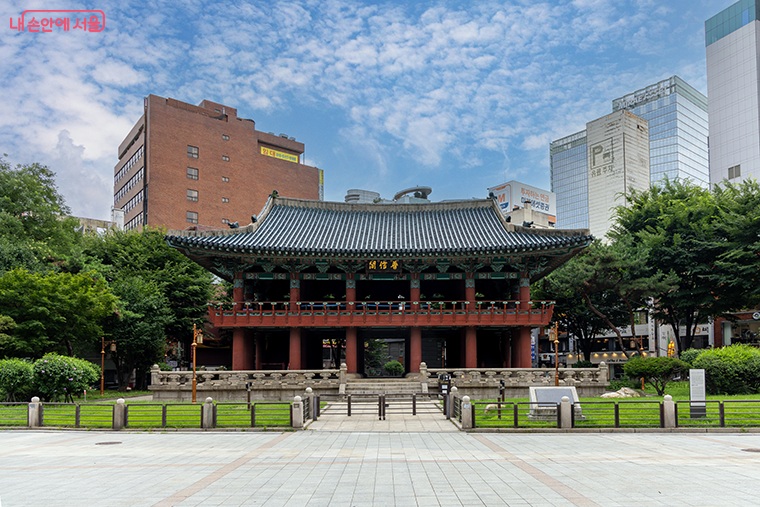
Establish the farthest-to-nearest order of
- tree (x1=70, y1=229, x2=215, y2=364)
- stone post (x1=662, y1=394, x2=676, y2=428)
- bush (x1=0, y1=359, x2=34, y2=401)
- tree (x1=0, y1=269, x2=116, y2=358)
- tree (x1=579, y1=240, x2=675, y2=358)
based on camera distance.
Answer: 1. tree (x1=70, y1=229, x2=215, y2=364)
2. tree (x1=579, y1=240, x2=675, y2=358)
3. tree (x1=0, y1=269, x2=116, y2=358)
4. bush (x1=0, y1=359, x2=34, y2=401)
5. stone post (x1=662, y1=394, x2=676, y2=428)

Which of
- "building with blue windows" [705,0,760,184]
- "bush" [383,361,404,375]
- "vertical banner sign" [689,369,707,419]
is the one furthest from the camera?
"building with blue windows" [705,0,760,184]

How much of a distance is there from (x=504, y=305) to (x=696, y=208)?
19409mm

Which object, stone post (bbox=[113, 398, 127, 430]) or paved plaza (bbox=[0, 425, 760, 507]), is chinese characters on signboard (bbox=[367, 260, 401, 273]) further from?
stone post (bbox=[113, 398, 127, 430])

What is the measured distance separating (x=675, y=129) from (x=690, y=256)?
4824 inches

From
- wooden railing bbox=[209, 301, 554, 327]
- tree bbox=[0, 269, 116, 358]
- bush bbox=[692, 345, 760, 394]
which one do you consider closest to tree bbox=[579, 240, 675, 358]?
wooden railing bbox=[209, 301, 554, 327]

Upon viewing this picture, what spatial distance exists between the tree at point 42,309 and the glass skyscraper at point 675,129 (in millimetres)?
144374

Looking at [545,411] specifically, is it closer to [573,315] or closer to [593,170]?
[573,315]

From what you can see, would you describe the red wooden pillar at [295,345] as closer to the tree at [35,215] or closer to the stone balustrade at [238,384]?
the stone balustrade at [238,384]

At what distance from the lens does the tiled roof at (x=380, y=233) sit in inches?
1328

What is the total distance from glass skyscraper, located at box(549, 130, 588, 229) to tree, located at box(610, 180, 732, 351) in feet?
366

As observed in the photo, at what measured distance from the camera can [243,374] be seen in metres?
31.1

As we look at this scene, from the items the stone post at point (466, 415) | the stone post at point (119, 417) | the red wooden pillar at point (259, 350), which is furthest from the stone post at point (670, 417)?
the red wooden pillar at point (259, 350)

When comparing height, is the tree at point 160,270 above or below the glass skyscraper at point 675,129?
below

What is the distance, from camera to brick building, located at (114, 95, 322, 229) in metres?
76.4
